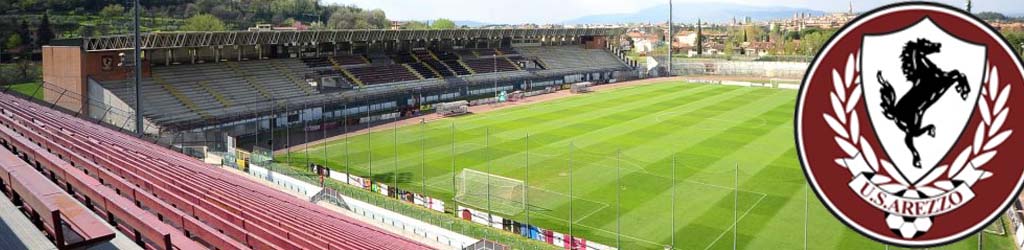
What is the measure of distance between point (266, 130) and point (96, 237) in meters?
36.6

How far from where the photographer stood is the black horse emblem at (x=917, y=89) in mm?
3512

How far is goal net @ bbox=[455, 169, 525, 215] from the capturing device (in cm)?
2564

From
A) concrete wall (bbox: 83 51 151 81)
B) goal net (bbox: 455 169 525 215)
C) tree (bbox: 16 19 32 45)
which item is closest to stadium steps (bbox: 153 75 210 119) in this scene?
concrete wall (bbox: 83 51 151 81)

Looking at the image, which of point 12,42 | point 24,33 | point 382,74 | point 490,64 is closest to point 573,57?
point 490,64

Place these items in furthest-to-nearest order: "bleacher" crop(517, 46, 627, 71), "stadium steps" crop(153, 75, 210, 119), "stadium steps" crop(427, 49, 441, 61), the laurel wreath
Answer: "bleacher" crop(517, 46, 627, 71) → "stadium steps" crop(427, 49, 441, 61) → "stadium steps" crop(153, 75, 210, 119) → the laurel wreath

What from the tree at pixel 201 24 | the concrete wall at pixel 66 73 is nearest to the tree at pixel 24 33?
the tree at pixel 201 24

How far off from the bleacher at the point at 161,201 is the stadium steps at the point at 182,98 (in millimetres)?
24871

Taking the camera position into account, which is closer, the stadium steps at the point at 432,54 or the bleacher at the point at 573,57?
the stadium steps at the point at 432,54

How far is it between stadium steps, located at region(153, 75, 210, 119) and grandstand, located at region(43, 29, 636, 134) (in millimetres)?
54

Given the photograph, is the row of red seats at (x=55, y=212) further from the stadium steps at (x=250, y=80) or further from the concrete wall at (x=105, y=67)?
the stadium steps at (x=250, y=80)

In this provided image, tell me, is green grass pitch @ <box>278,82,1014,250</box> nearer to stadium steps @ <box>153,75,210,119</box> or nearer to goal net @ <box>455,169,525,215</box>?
goal net @ <box>455,169,525,215</box>

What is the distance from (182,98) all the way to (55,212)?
3860 centimetres

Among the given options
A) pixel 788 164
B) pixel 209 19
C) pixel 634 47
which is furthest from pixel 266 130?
pixel 634 47

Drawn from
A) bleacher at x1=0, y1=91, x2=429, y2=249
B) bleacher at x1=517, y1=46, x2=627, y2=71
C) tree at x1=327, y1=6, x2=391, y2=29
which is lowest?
bleacher at x1=0, y1=91, x2=429, y2=249
